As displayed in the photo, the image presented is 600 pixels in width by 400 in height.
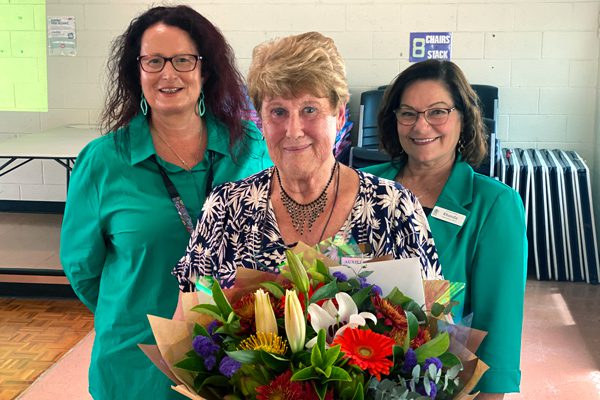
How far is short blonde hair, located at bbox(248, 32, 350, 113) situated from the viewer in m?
1.40

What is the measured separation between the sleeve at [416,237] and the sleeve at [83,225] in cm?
97

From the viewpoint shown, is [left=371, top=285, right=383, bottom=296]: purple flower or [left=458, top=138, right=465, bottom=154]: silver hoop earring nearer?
[left=371, top=285, right=383, bottom=296]: purple flower

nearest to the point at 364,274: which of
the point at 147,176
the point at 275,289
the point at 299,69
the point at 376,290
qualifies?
the point at 376,290

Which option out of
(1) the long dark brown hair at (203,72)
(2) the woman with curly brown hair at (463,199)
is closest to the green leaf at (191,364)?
(2) the woman with curly brown hair at (463,199)

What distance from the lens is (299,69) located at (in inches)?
54.8

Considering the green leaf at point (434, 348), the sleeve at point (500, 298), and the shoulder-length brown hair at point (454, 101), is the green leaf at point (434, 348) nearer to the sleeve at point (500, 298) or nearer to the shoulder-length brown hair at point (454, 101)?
the sleeve at point (500, 298)

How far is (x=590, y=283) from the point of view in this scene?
5441 mm

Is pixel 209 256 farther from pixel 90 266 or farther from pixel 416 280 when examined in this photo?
pixel 90 266

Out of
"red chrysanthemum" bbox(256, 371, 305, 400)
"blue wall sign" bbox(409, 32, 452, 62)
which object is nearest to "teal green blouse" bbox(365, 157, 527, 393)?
"red chrysanthemum" bbox(256, 371, 305, 400)

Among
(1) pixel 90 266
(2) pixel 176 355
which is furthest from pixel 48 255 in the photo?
(2) pixel 176 355

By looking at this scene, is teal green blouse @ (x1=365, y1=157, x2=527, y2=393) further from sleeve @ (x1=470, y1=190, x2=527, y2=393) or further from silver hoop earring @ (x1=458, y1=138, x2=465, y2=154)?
silver hoop earring @ (x1=458, y1=138, x2=465, y2=154)

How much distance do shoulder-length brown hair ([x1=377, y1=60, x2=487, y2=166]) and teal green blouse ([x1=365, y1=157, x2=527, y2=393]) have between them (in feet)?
0.66

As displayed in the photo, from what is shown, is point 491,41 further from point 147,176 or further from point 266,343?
point 266,343

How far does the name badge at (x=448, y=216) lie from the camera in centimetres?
188
